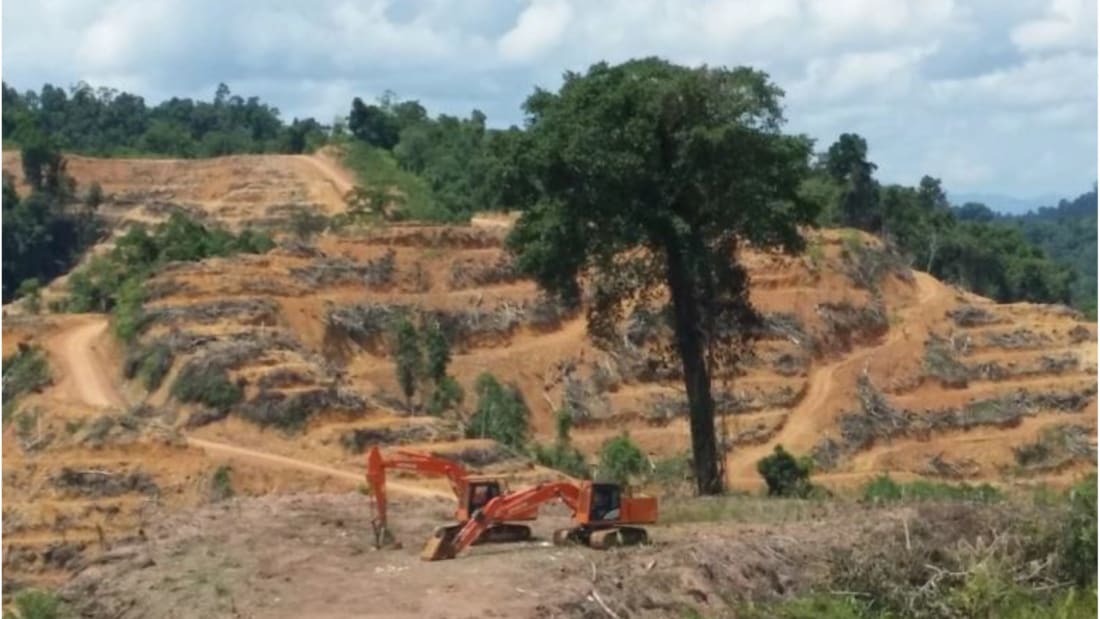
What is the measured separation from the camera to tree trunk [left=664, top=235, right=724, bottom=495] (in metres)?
28.2

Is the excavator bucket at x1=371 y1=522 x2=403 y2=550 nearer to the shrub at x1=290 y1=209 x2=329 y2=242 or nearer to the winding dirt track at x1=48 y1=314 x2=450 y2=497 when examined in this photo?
the winding dirt track at x1=48 y1=314 x2=450 y2=497

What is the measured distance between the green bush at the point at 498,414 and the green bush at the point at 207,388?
19.3 ft

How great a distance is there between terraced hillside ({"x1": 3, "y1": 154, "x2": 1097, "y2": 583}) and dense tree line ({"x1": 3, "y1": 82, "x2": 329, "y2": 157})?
1356 inches

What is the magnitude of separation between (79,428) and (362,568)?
22.4 meters

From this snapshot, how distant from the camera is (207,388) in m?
44.1

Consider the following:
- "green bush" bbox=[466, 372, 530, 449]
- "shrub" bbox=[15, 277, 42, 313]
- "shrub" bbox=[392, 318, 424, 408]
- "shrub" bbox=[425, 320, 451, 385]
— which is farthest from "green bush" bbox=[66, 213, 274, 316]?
"green bush" bbox=[466, 372, 530, 449]

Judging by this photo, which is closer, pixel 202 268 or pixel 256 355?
pixel 256 355

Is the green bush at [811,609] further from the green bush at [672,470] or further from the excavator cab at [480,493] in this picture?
the green bush at [672,470]

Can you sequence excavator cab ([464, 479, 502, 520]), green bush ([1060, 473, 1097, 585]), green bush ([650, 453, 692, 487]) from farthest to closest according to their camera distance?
green bush ([650, 453, 692, 487])
excavator cab ([464, 479, 502, 520])
green bush ([1060, 473, 1097, 585])

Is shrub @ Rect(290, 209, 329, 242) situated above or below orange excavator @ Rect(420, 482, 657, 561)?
above

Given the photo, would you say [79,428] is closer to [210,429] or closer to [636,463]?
[210,429]

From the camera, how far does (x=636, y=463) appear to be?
41562 mm

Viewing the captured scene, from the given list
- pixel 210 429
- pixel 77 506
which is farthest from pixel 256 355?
pixel 77 506

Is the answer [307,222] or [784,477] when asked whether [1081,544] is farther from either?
[307,222]
